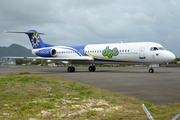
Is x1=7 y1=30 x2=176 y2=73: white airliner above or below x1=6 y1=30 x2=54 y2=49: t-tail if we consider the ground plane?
below

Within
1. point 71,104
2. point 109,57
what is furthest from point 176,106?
point 109,57

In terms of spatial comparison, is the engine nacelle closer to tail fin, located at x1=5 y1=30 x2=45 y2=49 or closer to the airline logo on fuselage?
tail fin, located at x1=5 y1=30 x2=45 y2=49

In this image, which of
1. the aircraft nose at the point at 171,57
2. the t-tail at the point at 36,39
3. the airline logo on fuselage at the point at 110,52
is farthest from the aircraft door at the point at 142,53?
the t-tail at the point at 36,39

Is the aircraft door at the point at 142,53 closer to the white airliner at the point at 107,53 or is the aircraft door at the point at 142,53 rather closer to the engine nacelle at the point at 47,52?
the white airliner at the point at 107,53

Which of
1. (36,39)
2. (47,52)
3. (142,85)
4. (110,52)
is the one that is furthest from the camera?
(36,39)

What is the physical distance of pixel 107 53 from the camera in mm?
25141

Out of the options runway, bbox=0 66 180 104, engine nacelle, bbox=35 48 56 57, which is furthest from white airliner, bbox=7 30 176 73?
runway, bbox=0 66 180 104

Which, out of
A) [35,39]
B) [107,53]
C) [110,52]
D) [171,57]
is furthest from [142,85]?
[35,39]

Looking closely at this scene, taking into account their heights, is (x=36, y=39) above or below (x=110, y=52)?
above

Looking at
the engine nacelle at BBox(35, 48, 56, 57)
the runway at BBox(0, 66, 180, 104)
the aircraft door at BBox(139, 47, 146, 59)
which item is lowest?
the runway at BBox(0, 66, 180, 104)

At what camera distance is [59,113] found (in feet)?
17.0

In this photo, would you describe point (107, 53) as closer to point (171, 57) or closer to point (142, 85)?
point (171, 57)

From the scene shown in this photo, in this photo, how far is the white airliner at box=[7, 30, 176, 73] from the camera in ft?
72.5

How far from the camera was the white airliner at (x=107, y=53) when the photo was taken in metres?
22.1
